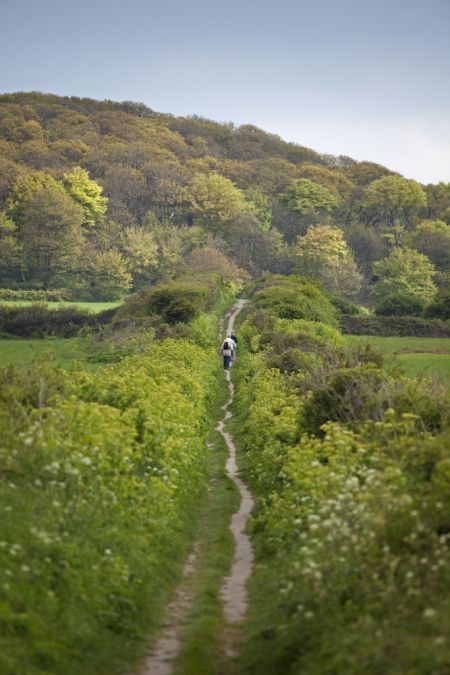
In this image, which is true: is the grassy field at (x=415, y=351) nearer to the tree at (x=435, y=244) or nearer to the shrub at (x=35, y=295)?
the shrub at (x=35, y=295)

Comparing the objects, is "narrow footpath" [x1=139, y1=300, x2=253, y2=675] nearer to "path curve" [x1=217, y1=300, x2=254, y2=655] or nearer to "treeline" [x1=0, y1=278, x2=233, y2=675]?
"path curve" [x1=217, y1=300, x2=254, y2=655]

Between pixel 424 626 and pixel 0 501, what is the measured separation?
5.73m

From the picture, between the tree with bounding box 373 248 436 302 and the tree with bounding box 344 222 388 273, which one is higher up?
the tree with bounding box 344 222 388 273

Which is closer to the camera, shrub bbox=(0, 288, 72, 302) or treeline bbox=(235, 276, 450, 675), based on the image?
treeline bbox=(235, 276, 450, 675)

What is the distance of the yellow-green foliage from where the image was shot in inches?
373

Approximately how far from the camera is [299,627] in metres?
10.1

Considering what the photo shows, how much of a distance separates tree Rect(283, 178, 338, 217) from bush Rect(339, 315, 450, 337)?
2771 inches

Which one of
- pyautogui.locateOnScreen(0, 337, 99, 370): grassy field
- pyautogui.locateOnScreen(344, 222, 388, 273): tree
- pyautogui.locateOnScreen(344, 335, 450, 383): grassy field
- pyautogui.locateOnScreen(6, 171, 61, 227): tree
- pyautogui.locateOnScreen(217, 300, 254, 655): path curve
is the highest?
pyautogui.locateOnScreen(6, 171, 61, 227): tree

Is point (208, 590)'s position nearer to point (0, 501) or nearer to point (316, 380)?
point (0, 501)

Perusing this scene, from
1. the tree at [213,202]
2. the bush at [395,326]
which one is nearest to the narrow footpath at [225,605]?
the bush at [395,326]

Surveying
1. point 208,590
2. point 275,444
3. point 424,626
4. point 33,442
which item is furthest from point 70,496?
point 275,444

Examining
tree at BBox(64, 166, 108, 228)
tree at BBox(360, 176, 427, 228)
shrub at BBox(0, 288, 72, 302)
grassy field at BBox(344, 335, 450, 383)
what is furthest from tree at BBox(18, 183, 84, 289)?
tree at BBox(360, 176, 427, 228)

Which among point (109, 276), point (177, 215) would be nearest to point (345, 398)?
point (109, 276)

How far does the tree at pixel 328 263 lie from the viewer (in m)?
103
